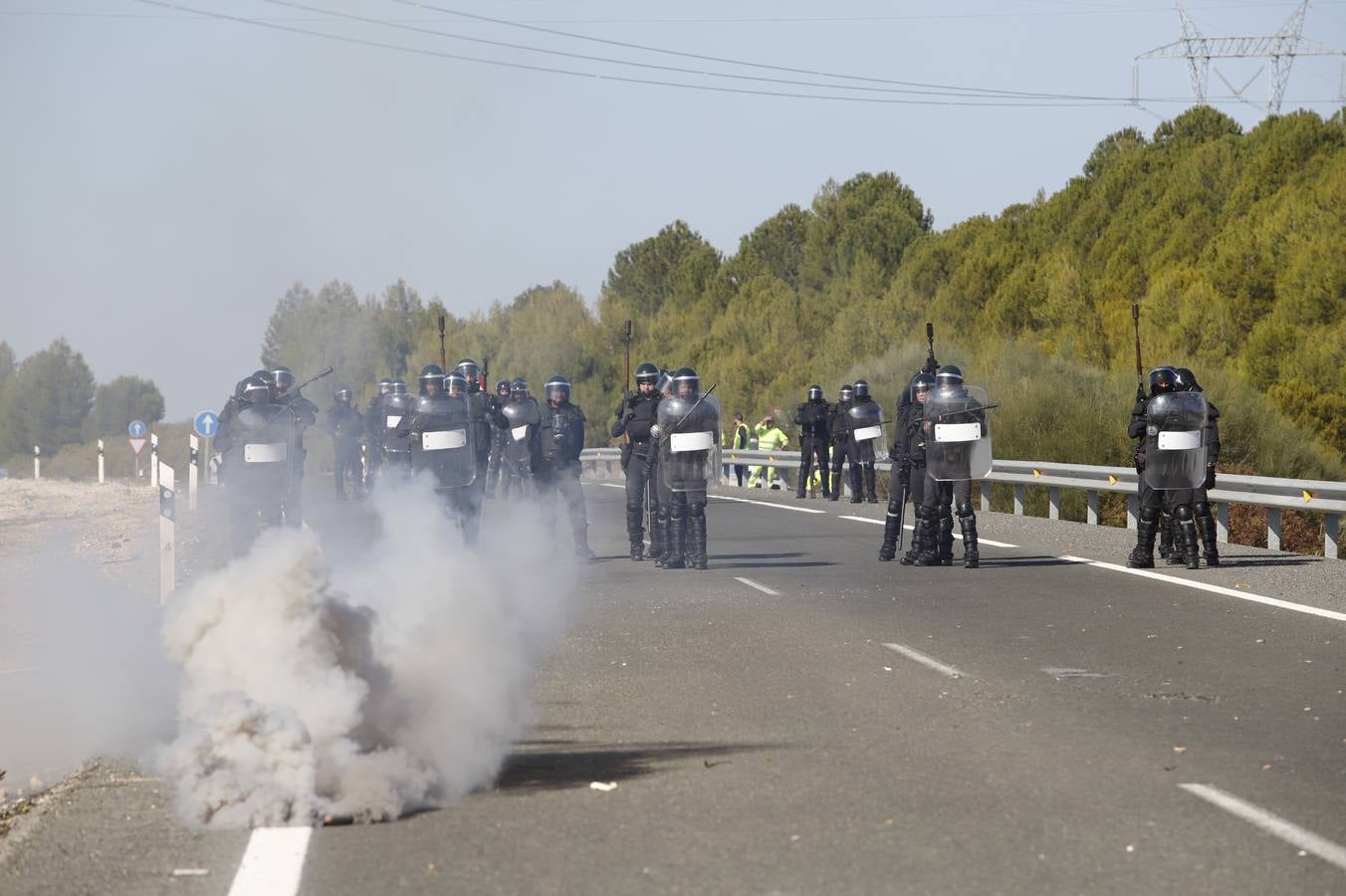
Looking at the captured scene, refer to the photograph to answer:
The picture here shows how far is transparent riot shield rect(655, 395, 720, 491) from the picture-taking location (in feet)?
59.6

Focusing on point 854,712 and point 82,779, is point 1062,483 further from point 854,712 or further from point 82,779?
point 82,779

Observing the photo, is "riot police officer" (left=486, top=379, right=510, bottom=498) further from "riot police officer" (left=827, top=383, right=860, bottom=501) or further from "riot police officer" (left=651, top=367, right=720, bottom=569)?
"riot police officer" (left=827, top=383, right=860, bottom=501)

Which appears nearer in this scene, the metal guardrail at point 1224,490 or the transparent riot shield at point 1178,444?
the transparent riot shield at point 1178,444

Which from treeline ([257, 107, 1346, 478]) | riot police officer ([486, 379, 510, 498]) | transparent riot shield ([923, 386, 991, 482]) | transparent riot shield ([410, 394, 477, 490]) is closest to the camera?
transparent riot shield ([923, 386, 991, 482])

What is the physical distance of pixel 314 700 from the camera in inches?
275

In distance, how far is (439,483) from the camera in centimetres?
1823

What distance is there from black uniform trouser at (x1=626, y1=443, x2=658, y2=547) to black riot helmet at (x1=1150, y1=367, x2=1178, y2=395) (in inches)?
202

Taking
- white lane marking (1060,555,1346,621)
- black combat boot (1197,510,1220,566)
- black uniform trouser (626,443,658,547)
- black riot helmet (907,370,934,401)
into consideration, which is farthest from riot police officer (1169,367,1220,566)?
black uniform trouser (626,443,658,547)

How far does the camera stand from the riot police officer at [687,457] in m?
18.2

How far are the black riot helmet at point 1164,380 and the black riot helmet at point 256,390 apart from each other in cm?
822

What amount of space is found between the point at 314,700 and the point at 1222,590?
34.2ft

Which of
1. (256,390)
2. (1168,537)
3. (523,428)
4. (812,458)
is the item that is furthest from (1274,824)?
(812,458)

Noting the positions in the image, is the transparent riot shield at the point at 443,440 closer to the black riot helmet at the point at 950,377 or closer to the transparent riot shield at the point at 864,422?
the black riot helmet at the point at 950,377

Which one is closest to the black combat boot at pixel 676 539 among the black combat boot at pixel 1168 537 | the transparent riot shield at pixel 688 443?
the transparent riot shield at pixel 688 443
